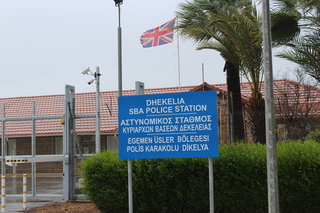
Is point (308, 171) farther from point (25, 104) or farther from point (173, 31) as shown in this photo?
point (25, 104)

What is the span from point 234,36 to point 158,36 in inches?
216

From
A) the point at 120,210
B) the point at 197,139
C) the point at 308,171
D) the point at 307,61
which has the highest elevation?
the point at 307,61

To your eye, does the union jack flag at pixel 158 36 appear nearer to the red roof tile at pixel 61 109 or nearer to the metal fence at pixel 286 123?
the red roof tile at pixel 61 109

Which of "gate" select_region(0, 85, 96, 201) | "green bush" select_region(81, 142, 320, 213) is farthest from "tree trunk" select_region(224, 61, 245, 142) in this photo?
"green bush" select_region(81, 142, 320, 213)

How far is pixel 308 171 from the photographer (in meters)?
9.57

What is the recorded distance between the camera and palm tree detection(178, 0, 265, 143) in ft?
49.9

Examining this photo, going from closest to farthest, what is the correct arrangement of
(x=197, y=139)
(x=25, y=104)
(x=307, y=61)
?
(x=197, y=139) < (x=307, y=61) < (x=25, y=104)

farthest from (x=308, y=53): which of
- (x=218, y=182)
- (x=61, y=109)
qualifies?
(x=61, y=109)

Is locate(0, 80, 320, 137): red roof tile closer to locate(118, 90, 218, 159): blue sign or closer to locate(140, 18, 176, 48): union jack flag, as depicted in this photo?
locate(140, 18, 176, 48): union jack flag

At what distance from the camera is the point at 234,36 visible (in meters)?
15.3

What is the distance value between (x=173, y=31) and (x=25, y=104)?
44.8 feet

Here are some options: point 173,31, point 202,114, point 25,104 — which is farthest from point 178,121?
point 25,104

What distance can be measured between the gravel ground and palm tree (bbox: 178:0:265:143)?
212 inches

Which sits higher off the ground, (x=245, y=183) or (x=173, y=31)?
(x=173, y=31)
